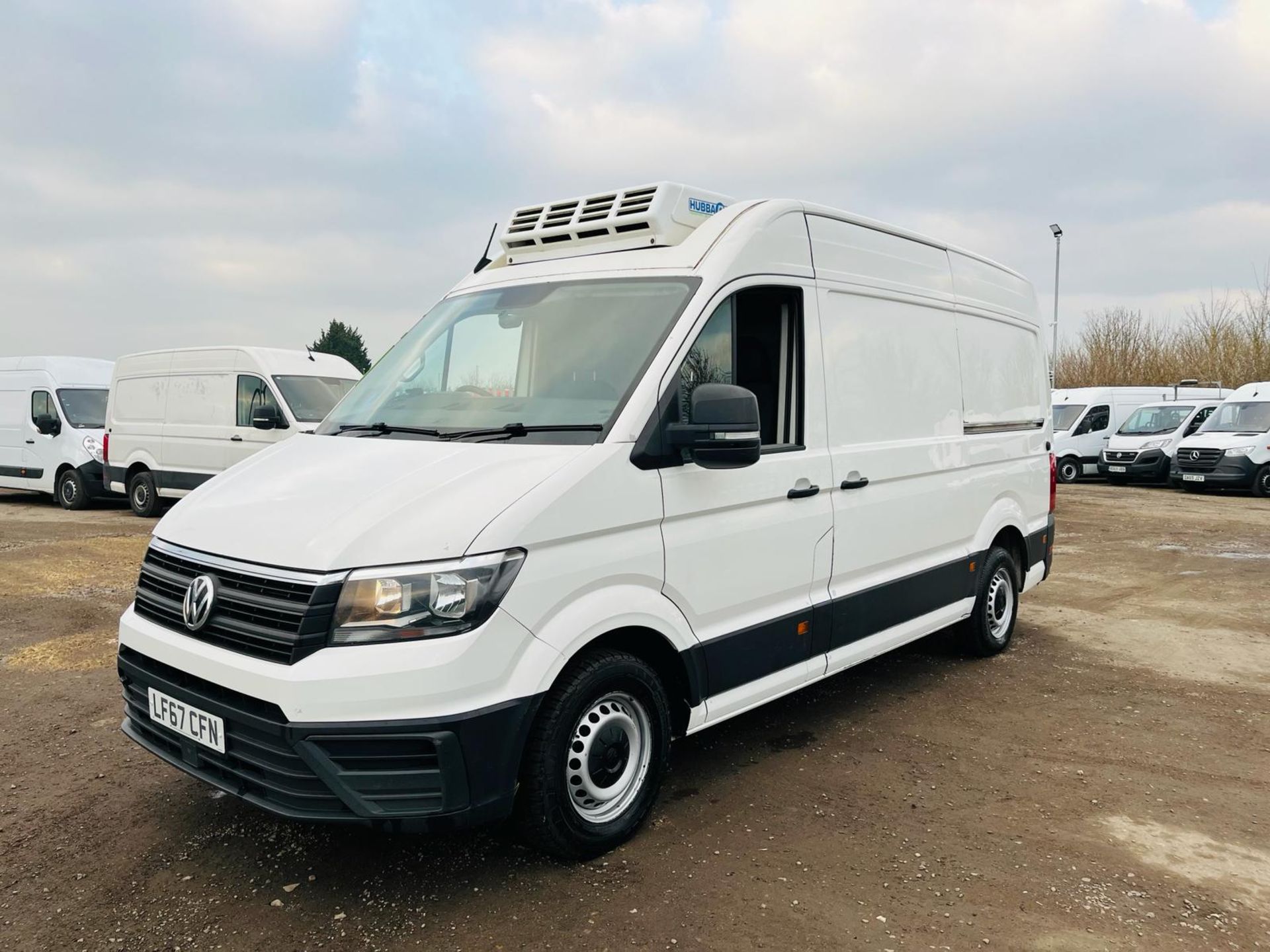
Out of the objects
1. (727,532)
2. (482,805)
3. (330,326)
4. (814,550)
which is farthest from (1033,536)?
(330,326)

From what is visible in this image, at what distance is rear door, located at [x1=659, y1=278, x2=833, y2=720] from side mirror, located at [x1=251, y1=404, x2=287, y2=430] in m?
7.84

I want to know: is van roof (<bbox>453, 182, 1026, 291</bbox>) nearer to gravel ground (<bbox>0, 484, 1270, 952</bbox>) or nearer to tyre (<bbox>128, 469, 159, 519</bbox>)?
gravel ground (<bbox>0, 484, 1270, 952</bbox>)

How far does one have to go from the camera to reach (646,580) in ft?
11.2

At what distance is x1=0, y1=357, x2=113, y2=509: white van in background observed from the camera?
15.0 m

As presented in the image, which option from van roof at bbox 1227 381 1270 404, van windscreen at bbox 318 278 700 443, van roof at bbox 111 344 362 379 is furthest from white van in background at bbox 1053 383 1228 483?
van windscreen at bbox 318 278 700 443

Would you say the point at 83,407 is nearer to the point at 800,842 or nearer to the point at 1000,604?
the point at 1000,604

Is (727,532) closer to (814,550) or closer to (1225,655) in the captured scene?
(814,550)

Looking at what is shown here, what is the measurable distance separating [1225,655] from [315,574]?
594 cm

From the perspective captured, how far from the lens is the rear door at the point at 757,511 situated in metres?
3.59

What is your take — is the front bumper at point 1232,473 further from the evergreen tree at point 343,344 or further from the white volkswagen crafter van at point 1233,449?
the evergreen tree at point 343,344

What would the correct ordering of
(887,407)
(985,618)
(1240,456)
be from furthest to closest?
(1240,456), (985,618), (887,407)

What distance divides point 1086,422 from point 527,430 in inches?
827

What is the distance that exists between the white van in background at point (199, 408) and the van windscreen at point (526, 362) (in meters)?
7.77

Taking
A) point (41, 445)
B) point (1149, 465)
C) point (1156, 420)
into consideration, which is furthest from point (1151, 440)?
point (41, 445)
